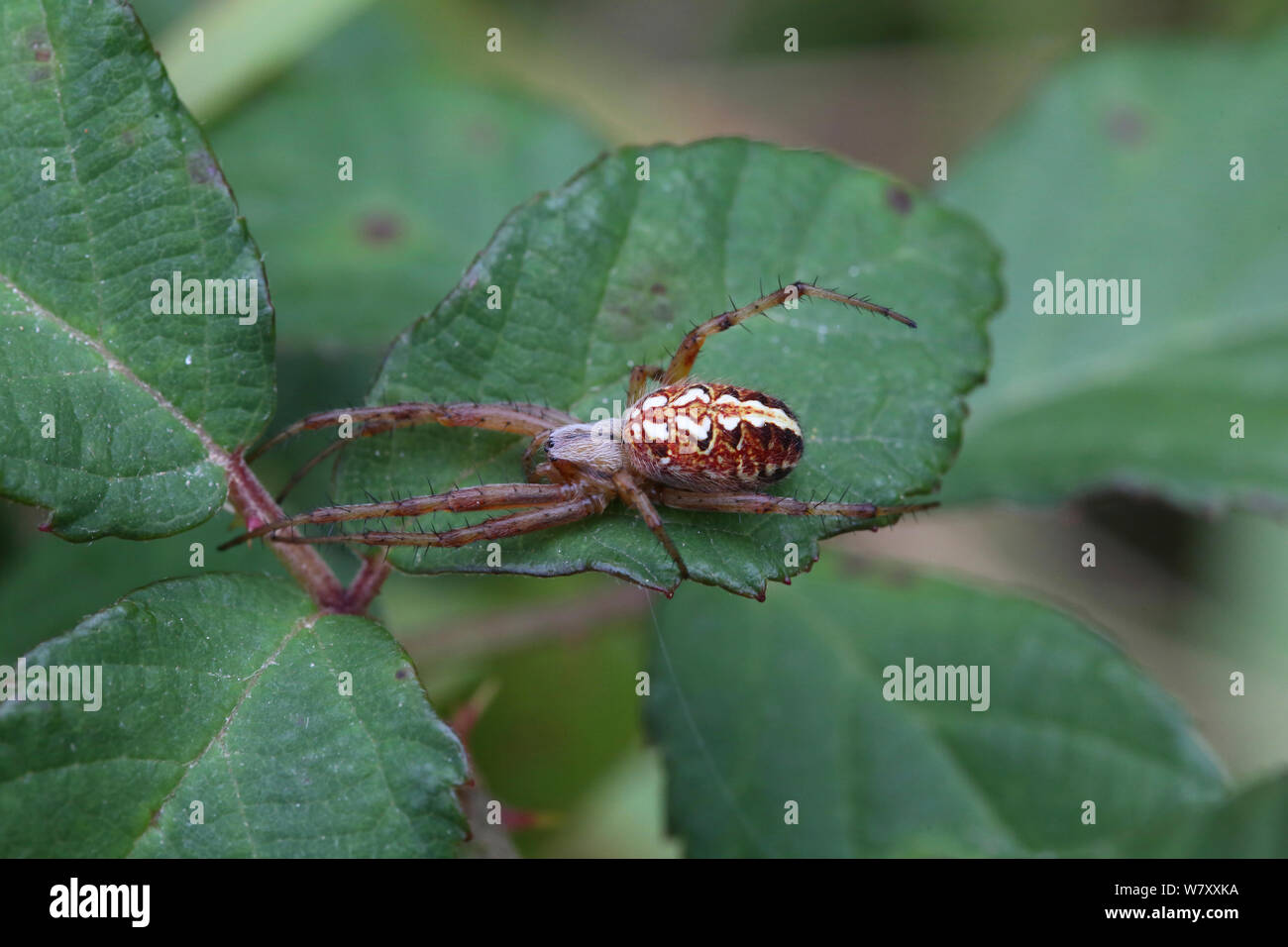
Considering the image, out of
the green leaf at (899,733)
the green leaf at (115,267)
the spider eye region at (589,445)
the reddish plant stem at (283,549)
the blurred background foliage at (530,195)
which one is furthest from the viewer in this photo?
the blurred background foliage at (530,195)

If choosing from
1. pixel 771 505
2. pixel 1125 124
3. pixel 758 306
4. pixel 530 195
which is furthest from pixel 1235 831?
pixel 530 195

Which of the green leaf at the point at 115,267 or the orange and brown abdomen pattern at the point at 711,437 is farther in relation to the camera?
the orange and brown abdomen pattern at the point at 711,437

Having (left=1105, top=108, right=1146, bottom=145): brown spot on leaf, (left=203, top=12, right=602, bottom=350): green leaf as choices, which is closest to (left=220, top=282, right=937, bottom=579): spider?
(left=203, top=12, right=602, bottom=350): green leaf

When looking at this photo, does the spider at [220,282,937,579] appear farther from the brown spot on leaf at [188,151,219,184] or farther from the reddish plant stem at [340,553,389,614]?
the brown spot on leaf at [188,151,219,184]

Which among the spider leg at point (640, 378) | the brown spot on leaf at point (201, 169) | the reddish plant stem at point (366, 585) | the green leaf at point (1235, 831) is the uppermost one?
the brown spot on leaf at point (201, 169)

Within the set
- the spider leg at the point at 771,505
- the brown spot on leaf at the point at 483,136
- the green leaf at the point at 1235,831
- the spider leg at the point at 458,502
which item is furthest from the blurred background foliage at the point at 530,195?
the green leaf at the point at 1235,831

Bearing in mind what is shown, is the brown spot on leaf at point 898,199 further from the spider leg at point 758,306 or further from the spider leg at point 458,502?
the spider leg at point 458,502
